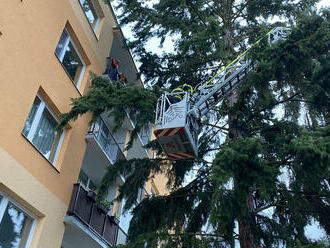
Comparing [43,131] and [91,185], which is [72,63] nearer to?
[43,131]

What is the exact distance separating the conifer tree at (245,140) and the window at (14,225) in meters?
1.89

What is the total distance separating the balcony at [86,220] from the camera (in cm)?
899

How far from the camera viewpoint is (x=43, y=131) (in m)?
8.75

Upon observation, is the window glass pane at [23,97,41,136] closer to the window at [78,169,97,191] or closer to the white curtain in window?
the white curtain in window

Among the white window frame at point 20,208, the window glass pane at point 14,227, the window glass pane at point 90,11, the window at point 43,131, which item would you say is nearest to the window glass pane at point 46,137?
the window at point 43,131

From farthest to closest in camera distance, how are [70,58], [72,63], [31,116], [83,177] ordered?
[83,177]
[72,63]
[70,58]
[31,116]

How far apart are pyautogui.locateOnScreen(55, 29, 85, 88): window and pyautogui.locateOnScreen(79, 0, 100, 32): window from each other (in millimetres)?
1662

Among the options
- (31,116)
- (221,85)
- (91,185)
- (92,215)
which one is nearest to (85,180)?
(91,185)

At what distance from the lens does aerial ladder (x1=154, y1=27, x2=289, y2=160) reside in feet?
23.0

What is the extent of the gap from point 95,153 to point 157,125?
5179mm

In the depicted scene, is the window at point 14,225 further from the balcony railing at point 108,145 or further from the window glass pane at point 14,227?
the balcony railing at point 108,145

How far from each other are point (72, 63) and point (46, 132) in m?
3.01

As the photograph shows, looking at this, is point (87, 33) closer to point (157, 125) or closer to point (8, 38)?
point (8, 38)

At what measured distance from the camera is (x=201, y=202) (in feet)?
26.1
